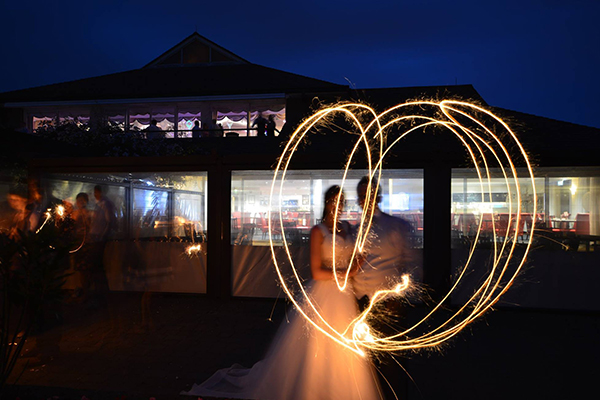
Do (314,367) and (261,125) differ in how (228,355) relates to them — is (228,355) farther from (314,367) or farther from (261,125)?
(261,125)

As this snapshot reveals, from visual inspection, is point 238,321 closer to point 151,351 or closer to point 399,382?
point 151,351

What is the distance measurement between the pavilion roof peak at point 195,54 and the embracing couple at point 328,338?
67.1 feet

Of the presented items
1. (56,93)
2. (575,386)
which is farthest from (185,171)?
(56,93)

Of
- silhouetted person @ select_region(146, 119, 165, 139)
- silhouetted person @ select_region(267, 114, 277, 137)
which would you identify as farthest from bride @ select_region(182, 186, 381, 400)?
silhouetted person @ select_region(146, 119, 165, 139)

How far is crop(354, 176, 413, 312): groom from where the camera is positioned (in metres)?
4.57

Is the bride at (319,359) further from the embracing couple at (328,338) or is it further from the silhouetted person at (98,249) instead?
the silhouetted person at (98,249)

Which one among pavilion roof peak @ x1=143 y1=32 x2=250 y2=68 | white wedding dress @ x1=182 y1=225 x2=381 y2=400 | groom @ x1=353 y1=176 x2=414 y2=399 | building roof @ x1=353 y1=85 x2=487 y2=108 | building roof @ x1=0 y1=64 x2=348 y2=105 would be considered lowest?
white wedding dress @ x1=182 y1=225 x2=381 y2=400

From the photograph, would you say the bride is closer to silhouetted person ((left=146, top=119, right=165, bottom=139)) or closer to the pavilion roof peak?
silhouetted person ((left=146, top=119, right=165, bottom=139))

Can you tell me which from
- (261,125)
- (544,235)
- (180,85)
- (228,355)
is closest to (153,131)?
(180,85)

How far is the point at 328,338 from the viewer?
434 cm

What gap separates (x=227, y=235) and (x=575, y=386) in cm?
580


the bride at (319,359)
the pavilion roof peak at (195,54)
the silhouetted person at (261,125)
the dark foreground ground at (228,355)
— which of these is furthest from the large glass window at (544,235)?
the pavilion roof peak at (195,54)

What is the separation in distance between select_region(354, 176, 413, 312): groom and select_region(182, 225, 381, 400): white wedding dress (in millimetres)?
191

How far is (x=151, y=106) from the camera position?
2061cm
